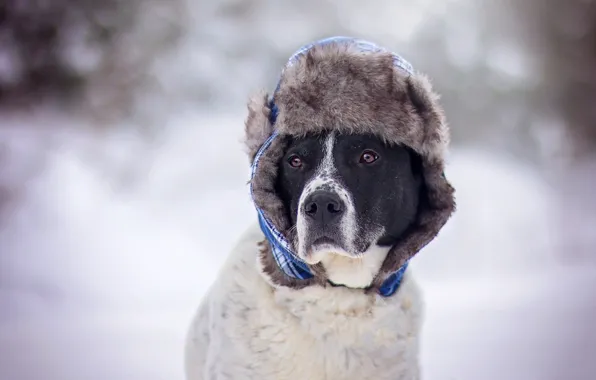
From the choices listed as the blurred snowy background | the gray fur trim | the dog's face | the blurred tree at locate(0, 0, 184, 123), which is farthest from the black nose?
the blurred tree at locate(0, 0, 184, 123)

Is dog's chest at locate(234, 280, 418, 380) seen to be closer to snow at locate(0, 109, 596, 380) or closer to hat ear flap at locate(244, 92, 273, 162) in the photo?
hat ear flap at locate(244, 92, 273, 162)

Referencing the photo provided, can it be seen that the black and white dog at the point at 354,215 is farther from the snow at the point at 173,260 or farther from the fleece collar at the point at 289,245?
the snow at the point at 173,260

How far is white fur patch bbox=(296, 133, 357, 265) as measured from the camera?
173 cm

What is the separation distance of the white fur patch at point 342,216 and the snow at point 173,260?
128 cm

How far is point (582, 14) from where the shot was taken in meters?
4.80

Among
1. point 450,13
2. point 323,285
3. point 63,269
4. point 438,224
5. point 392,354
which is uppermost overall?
point 450,13

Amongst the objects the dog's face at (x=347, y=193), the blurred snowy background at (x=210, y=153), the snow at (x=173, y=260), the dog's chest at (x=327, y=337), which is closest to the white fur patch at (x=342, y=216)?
the dog's face at (x=347, y=193)

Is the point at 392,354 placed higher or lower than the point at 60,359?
lower

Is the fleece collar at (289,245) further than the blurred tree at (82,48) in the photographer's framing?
No

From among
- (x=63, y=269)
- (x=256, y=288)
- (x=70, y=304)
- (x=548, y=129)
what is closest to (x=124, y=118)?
(x=63, y=269)

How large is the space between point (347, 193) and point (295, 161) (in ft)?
0.62

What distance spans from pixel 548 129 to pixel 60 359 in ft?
13.2

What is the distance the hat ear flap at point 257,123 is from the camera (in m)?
1.92

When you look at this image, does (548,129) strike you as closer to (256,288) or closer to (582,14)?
(582,14)
